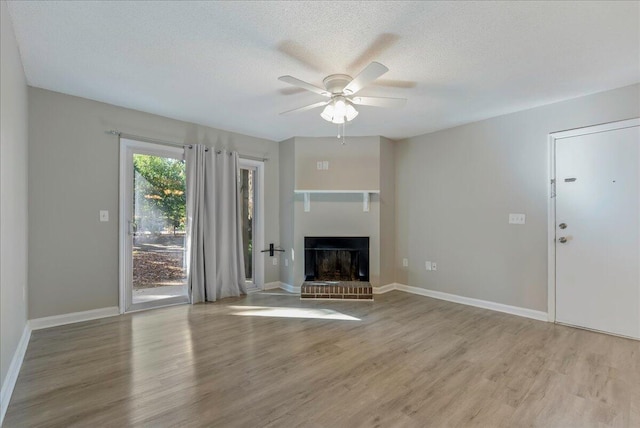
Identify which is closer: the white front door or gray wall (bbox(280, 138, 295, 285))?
the white front door

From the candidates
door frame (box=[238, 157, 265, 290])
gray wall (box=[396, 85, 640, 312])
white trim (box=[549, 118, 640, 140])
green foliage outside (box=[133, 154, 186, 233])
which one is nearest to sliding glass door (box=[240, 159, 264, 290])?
door frame (box=[238, 157, 265, 290])

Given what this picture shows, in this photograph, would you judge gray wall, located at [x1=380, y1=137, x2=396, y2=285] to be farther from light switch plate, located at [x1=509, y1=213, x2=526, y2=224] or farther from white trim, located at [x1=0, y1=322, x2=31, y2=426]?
white trim, located at [x1=0, y1=322, x2=31, y2=426]

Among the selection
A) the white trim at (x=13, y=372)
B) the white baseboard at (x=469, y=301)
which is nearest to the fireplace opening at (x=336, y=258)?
the white baseboard at (x=469, y=301)

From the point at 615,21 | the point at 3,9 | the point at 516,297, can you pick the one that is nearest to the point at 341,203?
the point at 516,297

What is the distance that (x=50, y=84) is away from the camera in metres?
3.03

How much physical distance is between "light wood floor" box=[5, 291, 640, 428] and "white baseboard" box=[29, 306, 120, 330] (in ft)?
0.42

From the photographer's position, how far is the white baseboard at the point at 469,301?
11.7ft

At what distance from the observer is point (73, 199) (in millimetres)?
3318

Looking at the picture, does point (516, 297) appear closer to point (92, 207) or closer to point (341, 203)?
point (341, 203)

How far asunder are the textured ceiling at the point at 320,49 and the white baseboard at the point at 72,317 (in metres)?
2.40

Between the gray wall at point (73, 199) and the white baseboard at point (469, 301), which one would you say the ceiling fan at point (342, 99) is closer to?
the gray wall at point (73, 199)

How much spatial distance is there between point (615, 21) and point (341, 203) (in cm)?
346

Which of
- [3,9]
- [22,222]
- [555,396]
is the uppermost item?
[3,9]

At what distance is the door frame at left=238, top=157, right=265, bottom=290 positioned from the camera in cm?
496
